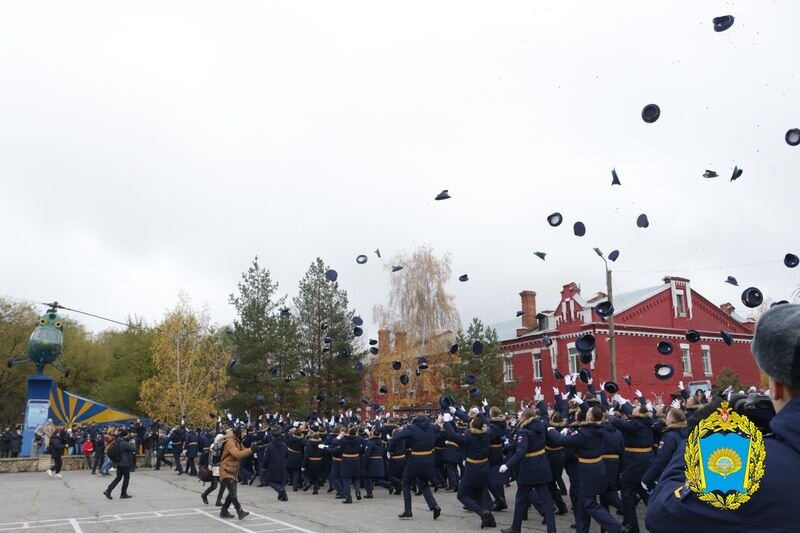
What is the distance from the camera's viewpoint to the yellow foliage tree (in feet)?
151

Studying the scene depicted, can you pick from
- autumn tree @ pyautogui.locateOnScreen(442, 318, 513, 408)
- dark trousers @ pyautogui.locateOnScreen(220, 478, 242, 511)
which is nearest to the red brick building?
autumn tree @ pyautogui.locateOnScreen(442, 318, 513, 408)

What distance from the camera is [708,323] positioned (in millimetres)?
45344

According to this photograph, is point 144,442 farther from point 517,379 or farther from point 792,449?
point 792,449

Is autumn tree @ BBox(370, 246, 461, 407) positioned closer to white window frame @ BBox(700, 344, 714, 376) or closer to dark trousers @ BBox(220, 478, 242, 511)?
white window frame @ BBox(700, 344, 714, 376)

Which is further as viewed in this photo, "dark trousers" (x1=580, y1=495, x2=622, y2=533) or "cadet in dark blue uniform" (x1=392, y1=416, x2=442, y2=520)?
"cadet in dark blue uniform" (x1=392, y1=416, x2=442, y2=520)

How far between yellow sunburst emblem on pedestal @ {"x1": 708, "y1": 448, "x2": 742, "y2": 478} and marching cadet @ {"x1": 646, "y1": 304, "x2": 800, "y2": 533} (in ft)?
0.06

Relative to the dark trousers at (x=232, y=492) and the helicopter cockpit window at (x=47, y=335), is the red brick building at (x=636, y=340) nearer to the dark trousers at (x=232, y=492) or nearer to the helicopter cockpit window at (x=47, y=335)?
the helicopter cockpit window at (x=47, y=335)

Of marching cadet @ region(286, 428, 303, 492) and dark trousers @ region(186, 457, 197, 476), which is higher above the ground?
marching cadet @ region(286, 428, 303, 492)

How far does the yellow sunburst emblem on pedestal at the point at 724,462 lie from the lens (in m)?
1.93

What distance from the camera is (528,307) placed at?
157 ft

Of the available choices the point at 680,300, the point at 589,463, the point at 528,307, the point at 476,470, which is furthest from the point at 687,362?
the point at 589,463

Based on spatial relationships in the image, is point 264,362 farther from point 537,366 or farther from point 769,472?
Answer: point 769,472

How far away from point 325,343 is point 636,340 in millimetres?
20649

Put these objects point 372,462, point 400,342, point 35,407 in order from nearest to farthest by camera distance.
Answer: point 372,462 → point 35,407 → point 400,342
